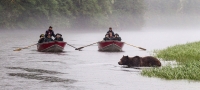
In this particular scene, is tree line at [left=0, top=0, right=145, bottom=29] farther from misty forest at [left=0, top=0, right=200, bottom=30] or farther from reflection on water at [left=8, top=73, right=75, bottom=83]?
reflection on water at [left=8, top=73, right=75, bottom=83]

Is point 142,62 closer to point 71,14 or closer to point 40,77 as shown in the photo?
point 40,77

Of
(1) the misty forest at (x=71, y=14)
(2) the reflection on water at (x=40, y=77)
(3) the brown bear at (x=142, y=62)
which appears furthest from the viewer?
(1) the misty forest at (x=71, y=14)

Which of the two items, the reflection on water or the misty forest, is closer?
the reflection on water

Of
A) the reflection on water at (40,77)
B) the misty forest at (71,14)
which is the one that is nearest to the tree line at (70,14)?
the misty forest at (71,14)

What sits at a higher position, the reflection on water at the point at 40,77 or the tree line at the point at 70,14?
the tree line at the point at 70,14

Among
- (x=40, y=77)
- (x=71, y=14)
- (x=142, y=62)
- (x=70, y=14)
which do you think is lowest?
(x=40, y=77)

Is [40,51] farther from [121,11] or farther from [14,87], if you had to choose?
[121,11]

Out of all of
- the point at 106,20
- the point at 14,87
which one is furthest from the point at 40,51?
the point at 106,20

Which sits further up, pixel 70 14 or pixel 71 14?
pixel 71 14

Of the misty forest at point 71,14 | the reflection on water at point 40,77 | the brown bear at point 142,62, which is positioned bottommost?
the reflection on water at point 40,77

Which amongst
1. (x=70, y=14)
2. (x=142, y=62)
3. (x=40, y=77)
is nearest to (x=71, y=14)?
(x=70, y=14)

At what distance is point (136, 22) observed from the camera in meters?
134

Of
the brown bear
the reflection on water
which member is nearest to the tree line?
the brown bear

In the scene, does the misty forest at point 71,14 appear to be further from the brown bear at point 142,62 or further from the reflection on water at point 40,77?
the reflection on water at point 40,77
